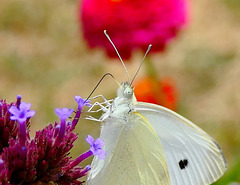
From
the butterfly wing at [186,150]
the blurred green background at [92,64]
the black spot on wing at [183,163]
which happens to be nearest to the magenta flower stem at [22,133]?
the butterfly wing at [186,150]

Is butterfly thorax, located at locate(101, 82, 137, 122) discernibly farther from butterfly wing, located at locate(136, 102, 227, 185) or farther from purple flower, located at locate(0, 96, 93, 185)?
purple flower, located at locate(0, 96, 93, 185)

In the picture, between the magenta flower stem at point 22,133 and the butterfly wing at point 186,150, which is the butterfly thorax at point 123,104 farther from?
the magenta flower stem at point 22,133

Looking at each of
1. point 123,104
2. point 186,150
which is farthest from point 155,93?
point 123,104

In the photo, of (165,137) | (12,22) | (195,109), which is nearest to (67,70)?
(12,22)

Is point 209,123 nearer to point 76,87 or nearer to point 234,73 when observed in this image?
point 234,73

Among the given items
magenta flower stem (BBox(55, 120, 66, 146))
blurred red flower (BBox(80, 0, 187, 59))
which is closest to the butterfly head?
magenta flower stem (BBox(55, 120, 66, 146))

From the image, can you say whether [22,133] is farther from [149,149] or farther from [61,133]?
[149,149]
